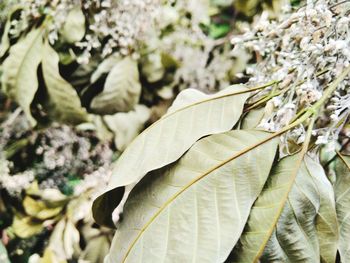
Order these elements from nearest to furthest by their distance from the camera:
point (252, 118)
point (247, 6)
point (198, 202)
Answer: point (198, 202), point (252, 118), point (247, 6)

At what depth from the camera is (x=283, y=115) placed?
667 millimetres

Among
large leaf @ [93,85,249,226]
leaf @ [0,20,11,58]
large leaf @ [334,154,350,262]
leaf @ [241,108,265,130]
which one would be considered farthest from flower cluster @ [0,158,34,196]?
large leaf @ [334,154,350,262]

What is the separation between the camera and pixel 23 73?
1021mm

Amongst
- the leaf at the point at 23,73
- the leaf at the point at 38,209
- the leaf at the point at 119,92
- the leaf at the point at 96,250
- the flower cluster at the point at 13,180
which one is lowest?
the leaf at the point at 96,250

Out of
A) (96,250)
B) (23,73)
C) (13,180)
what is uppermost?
(23,73)

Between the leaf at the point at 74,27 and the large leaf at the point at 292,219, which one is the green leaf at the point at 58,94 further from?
the large leaf at the point at 292,219

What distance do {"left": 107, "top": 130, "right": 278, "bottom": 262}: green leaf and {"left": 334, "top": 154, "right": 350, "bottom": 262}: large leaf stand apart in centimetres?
14

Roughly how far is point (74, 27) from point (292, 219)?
704 mm

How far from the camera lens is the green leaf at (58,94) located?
1.03 meters

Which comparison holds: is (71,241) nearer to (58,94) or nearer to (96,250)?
(96,250)

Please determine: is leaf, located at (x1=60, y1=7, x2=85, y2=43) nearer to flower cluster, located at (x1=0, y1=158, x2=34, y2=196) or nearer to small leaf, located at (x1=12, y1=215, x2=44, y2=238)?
flower cluster, located at (x1=0, y1=158, x2=34, y2=196)

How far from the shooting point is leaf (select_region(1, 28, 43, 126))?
1.01 m

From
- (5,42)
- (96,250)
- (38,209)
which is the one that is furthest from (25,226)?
(5,42)

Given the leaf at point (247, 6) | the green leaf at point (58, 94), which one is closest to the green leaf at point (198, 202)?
the green leaf at point (58, 94)
